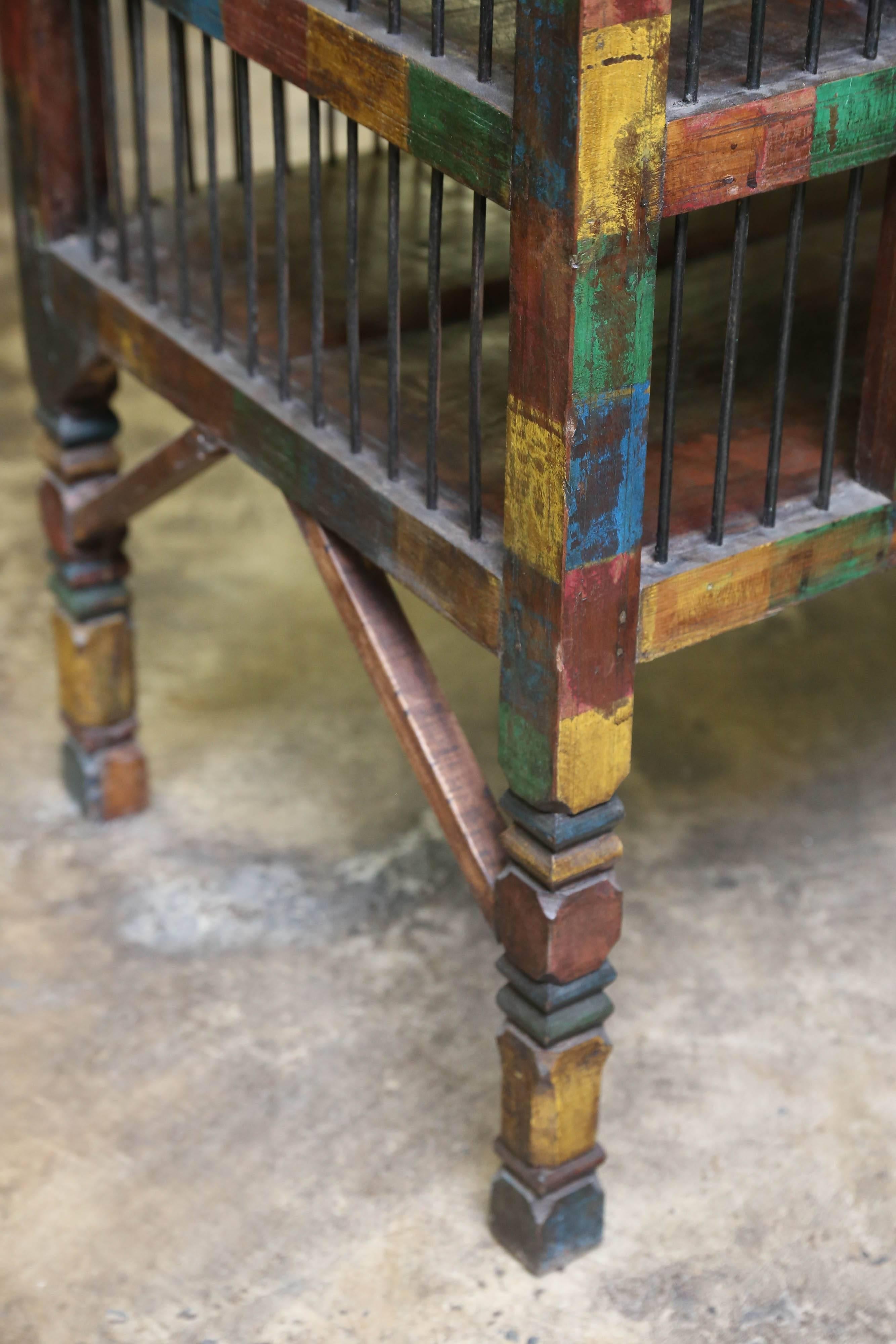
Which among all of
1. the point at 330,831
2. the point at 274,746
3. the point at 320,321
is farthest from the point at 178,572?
the point at 320,321

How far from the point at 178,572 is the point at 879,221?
8.31 feet

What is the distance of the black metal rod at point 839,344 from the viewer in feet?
9.06

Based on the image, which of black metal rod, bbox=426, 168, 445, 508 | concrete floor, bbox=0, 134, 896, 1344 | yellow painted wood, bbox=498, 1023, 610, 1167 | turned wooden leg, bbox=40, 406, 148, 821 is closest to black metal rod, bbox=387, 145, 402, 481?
black metal rod, bbox=426, 168, 445, 508

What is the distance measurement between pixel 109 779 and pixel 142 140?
165 cm

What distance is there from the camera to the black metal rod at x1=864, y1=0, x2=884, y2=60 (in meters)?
2.65

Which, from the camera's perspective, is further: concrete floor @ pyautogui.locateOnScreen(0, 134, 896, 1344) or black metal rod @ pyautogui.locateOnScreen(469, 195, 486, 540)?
concrete floor @ pyautogui.locateOnScreen(0, 134, 896, 1344)

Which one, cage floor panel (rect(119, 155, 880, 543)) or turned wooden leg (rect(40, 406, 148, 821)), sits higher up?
cage floor panel (rect(119, 155, 880, 543))

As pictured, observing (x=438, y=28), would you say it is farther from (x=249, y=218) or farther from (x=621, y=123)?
(x=249, y=218)

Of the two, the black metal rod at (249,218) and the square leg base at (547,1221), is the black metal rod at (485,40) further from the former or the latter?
the square leg base at (547,1221)

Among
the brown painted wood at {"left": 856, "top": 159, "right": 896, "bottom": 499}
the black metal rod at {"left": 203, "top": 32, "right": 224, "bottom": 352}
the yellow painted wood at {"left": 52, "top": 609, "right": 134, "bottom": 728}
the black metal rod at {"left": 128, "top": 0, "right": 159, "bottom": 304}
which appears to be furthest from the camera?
the yellow painted wood at {"left": 52, "top": 609, "right": 134, "bottom": 728}

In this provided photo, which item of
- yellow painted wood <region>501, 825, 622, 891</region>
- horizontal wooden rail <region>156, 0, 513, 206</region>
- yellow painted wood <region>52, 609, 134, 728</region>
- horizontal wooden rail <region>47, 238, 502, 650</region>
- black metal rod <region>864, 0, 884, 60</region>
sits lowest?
yellow painted wood <region>52, 609, 134, 728</region>

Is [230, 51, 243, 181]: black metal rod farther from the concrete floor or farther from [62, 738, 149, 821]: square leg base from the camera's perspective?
the concrete floor

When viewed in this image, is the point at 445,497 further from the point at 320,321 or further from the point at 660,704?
the point at 660,704

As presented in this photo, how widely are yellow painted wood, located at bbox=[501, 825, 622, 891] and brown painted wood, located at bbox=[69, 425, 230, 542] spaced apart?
1082 millimetres
